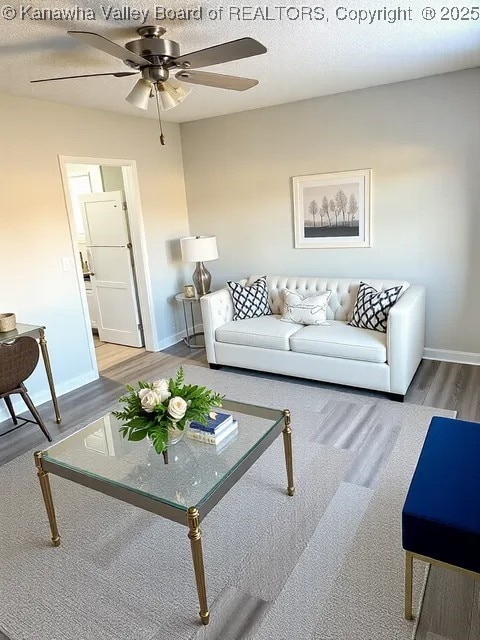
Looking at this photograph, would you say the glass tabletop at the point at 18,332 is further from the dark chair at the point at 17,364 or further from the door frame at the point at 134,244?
the door frame at the point at 134,244

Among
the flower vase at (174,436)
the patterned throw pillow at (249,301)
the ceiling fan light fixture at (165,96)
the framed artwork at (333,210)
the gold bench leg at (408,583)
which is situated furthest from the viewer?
the patterned throw pillow at (249,301)

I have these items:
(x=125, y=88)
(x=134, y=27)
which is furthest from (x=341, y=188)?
(x=134, y=27)

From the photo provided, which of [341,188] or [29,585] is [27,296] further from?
Answer: [341,188]

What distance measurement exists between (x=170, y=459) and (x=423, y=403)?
7.04 feet

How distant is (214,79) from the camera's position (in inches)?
94.3

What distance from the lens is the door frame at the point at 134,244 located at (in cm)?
405

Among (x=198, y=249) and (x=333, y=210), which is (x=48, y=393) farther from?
(x=333, y=210)

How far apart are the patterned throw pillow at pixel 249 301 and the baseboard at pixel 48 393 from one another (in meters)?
1.58

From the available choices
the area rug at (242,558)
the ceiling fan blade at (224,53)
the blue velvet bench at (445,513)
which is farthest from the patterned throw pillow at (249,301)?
the blue velvet bench at (445,513)

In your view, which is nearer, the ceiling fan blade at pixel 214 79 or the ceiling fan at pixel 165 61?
the ceiling fan at pixel 165 61

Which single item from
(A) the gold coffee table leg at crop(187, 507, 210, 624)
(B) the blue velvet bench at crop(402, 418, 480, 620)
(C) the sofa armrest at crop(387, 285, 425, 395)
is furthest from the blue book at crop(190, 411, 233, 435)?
(C) the sofa armrest at crop(387, 285, 425, 395)

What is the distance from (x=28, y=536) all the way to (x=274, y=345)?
7.66 feet

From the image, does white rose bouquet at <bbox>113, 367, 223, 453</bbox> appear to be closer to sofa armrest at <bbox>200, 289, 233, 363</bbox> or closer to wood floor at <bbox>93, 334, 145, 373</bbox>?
sofa armrest at <bbox>200, 289, 233, 363</bbox>

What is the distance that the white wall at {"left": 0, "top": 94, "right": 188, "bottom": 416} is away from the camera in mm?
3533
